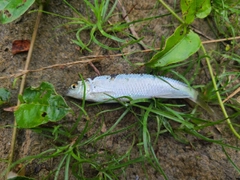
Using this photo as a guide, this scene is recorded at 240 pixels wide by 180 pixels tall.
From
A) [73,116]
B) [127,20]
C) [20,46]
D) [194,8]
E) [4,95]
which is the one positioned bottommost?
[73,116]

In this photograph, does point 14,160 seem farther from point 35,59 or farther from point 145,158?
point 145,158

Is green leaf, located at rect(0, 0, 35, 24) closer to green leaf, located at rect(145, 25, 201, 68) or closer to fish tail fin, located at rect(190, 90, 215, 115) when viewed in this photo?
green leaf, located at rect(145, 25, 201, 68)

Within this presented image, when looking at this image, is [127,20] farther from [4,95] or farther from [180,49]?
[4,95]

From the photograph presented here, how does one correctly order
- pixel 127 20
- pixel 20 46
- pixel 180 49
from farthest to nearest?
pixel 127 20, pixel 20 46, pixel 180 49

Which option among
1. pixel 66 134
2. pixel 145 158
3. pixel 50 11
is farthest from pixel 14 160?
pixel 50 11

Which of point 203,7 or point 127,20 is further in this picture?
point 127,20

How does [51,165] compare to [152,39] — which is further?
[152,39]

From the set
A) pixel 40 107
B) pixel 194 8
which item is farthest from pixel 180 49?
pixel 40 107
